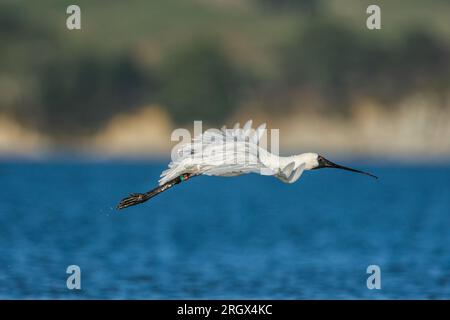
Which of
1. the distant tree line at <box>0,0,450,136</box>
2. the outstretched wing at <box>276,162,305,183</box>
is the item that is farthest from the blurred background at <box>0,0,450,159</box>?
the outstretched wing at <box>276,162,305,183</box>

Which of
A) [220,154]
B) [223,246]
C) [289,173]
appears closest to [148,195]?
Result: [220,154]

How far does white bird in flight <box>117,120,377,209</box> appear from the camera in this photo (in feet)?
49.3

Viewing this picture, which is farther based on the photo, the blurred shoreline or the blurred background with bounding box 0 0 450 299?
the blurred shoreline

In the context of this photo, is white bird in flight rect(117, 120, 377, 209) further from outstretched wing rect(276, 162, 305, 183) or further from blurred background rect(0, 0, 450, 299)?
blurred background rect(0, 0, 450, 299)

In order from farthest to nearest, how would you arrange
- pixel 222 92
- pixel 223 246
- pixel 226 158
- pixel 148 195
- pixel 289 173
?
pixel 222 92 < pixel 223 246 < pixel 148 195 < pixel 289 173 < pixel 226 158

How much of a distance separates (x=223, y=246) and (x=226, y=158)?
55.9 ft

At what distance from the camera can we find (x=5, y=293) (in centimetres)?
2075

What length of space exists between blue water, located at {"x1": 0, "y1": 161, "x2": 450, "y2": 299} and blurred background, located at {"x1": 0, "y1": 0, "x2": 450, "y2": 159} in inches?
1911

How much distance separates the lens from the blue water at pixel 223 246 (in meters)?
22.2

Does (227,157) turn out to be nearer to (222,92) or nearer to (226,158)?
(226,158)

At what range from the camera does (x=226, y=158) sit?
591 inches

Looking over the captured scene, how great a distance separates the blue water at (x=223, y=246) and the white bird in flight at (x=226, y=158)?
583cm

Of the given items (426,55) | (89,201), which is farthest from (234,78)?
(89,201)
